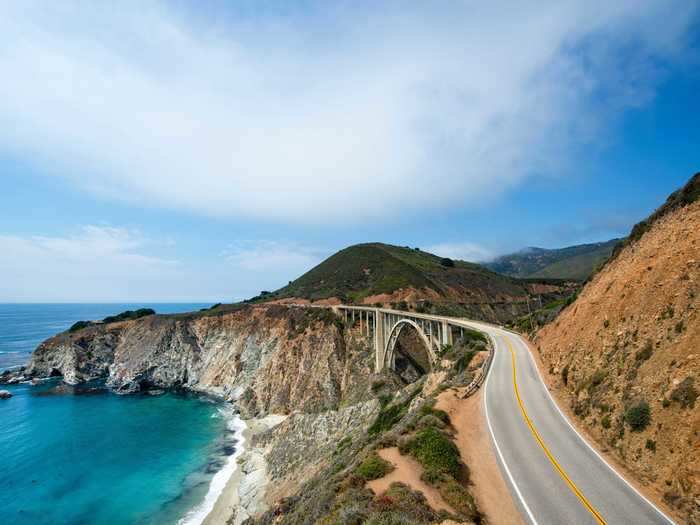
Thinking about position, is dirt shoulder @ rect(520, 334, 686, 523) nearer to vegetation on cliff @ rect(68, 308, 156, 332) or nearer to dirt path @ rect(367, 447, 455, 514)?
dirt path @ rect(367, 447, 455, 514)

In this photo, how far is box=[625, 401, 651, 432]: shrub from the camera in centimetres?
1556

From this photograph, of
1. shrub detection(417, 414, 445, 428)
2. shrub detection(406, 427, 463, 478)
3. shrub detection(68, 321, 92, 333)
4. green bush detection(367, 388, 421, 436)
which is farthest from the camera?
shrub detection(68, 321, 92, 333)

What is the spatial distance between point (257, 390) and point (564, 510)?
6191 centimetres

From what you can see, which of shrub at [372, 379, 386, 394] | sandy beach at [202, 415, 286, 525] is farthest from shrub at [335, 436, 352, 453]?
shrub at [372, 379, 386, 394]

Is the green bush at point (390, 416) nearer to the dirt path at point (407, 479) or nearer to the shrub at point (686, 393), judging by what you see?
the dirt path at point (407, 479)

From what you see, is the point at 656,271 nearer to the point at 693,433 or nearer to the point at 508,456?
the point at 693,433

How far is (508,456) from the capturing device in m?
16.6

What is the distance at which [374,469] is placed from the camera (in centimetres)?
1565

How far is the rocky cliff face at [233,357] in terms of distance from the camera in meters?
60.5

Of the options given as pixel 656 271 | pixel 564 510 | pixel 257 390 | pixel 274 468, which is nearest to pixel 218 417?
pixel 257 390

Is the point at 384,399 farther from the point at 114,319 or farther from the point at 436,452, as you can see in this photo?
the point at 114,319

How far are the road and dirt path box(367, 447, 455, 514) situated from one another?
3.26 m

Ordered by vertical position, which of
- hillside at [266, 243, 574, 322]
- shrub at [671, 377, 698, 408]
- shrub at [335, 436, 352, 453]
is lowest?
shrub at [335, 436, 352, 453]

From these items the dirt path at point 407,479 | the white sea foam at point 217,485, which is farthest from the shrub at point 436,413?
the white sea foam at point 217,485
